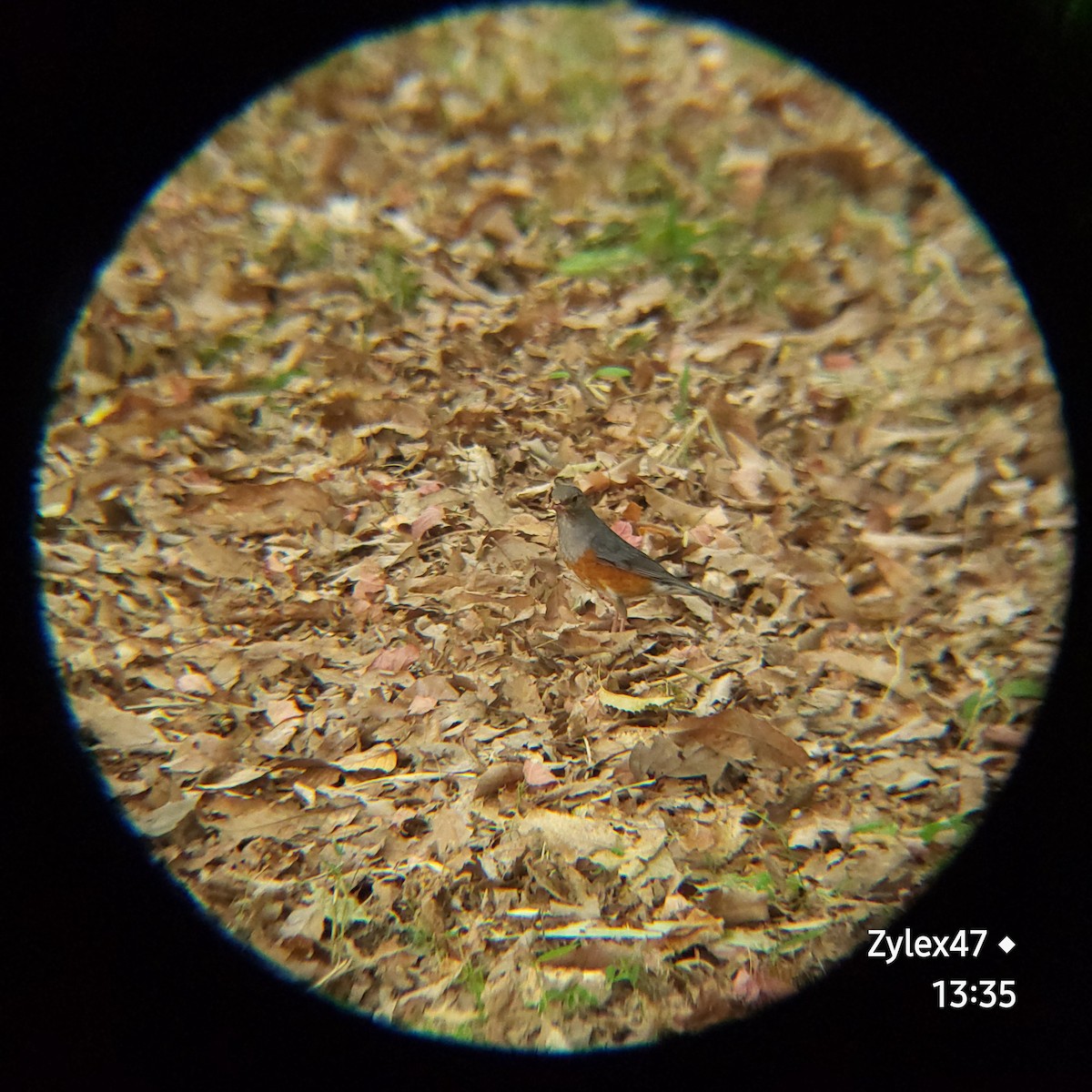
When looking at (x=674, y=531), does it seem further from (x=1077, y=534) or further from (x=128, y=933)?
(x=128, y=933)

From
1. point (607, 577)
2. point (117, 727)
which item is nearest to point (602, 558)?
point (607, 577)

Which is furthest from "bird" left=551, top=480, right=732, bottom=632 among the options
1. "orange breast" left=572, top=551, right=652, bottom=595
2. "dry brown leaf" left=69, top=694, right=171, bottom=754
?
"dry brown leaf" left=69, top=694, right=171, bottom=754

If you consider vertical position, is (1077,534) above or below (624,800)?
above

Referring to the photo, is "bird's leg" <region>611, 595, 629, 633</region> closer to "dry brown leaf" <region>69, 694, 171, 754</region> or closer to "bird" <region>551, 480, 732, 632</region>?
"bird" <region>551, 480, 732, 632</region>

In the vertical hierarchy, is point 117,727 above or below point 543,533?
below

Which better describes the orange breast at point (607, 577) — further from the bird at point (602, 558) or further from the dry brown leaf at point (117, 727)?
the dry brown leaf at point (117, 727)

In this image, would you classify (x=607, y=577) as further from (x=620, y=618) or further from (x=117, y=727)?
(x=117, y=727)

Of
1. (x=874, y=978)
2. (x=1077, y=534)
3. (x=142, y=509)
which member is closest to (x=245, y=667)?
(x=142, y=509)

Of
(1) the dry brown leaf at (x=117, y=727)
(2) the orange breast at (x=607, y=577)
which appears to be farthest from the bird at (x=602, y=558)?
(1) the dry brown leaf at (x=117, y=727)
